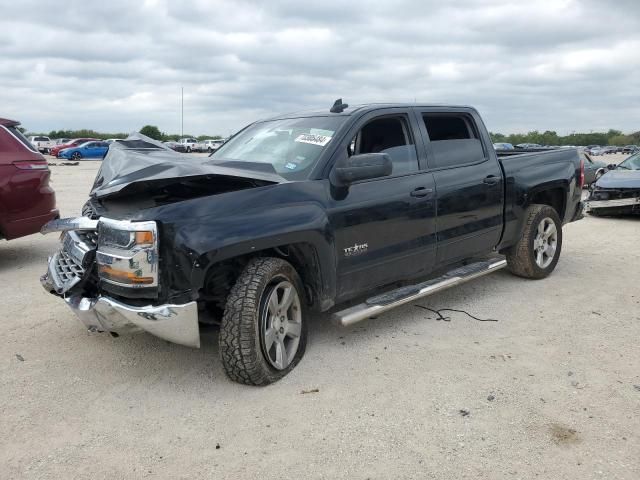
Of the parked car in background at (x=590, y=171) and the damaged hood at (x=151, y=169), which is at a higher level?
the damaged hood at (x=151, y=169)

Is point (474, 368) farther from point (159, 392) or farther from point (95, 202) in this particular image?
point (95, 202)

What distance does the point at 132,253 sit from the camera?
3.22m

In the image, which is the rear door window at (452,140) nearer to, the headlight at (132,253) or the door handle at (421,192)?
the door handle at (421,192)

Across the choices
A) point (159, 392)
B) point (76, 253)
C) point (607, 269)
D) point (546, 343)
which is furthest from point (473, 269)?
point (76, 253)

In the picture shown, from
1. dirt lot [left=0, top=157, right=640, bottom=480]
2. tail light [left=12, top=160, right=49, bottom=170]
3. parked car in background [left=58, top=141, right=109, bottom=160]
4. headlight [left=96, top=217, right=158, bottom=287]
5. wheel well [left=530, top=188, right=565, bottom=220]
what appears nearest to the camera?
dirt lot [left=0, top=157, right=640, bottom=480]

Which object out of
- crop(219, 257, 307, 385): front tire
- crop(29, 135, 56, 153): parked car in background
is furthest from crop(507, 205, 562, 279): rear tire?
crop(29, 135, 56, 153): parked car in background

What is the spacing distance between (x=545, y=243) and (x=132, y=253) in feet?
15.3

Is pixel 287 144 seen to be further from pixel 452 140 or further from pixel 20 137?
pixel 20 137

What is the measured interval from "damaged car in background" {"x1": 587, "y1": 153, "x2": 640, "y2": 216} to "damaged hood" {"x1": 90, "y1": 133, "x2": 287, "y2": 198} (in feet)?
30.7

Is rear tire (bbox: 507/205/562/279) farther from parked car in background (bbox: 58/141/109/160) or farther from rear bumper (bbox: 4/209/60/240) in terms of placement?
parked car in background (bbox: 58/141/109/160)

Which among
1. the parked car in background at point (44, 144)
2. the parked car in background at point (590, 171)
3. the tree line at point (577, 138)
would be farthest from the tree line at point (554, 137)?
the parked car in background at point (590, 171)

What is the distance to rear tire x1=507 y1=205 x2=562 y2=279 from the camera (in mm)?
5898

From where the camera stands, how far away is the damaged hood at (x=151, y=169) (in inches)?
137

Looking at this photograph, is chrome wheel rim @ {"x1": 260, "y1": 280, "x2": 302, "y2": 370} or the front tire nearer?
the front tire
